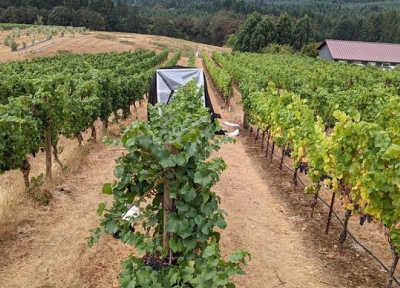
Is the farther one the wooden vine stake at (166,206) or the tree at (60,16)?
the tree at (60,16)

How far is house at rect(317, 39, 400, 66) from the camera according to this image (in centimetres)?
5728


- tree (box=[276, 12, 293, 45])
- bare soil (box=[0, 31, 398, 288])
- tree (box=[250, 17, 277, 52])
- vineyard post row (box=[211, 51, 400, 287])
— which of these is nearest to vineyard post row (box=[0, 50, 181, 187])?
bare soil (box=[0, 31, 398, 288])

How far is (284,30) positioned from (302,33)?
3354mm

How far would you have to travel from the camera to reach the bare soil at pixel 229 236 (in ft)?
18.3

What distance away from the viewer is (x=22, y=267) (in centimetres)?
555

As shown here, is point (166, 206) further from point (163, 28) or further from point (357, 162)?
point (163, 28)

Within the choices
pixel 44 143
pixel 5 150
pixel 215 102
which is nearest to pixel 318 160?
pixel 5 150

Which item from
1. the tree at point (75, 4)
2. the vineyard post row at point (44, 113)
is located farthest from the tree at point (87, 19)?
the vineyard post row at point (44, 113)

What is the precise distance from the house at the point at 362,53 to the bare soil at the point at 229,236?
5246 cm

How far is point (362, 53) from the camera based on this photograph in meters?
58.4

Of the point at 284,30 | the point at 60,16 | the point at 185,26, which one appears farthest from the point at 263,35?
the point at 60,16

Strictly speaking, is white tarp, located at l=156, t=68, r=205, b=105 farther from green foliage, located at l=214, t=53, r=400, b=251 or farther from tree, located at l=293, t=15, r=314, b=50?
tree, located at l=293, t=15, r=314, b=50

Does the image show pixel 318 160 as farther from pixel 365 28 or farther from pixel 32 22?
pixel 365 28

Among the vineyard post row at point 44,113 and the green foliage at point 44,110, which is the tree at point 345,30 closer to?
the green foliage at point 44,110
